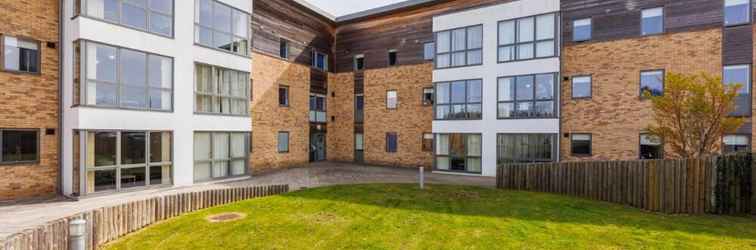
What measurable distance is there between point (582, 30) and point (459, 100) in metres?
5.90

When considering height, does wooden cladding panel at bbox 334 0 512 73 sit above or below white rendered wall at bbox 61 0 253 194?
above

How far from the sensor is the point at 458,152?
17.1 meters

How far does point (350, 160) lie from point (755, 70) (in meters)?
17.8

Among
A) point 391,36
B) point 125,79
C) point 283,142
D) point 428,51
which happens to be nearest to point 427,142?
point 428,51

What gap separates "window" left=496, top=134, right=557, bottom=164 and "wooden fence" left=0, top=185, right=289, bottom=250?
10.3 metres

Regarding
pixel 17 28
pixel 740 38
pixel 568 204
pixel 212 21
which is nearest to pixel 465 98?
pixel 568 204

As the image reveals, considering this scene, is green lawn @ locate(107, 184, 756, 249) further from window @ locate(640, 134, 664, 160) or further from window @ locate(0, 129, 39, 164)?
window @ locate(640, 134, 664, 160)

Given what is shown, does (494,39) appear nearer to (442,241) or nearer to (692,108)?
(692,108)

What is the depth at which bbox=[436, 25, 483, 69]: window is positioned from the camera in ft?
55.2

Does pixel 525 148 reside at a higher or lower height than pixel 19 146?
lower

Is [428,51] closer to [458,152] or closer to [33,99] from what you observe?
[458,152]

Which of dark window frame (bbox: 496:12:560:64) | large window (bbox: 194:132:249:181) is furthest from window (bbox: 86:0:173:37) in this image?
dark window frame (bbox: 496:12:560:64)

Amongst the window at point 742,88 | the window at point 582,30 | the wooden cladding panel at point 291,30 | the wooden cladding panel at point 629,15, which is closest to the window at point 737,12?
the wooden cladding panel at point 629,15

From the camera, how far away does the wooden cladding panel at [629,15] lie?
517 inches
